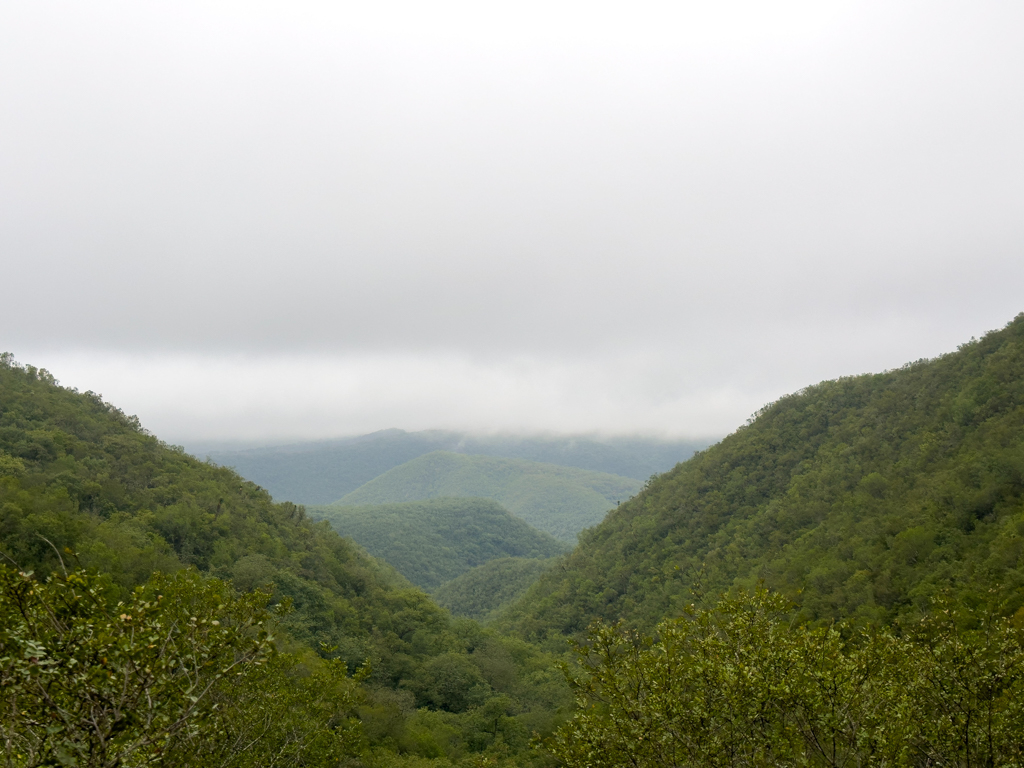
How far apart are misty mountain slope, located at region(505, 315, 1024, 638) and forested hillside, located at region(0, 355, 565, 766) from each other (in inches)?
578

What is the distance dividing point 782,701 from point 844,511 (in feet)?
219

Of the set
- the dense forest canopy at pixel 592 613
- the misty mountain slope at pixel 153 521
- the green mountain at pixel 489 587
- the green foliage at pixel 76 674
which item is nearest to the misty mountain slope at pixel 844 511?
the dense forest canopy at pixel 592 613

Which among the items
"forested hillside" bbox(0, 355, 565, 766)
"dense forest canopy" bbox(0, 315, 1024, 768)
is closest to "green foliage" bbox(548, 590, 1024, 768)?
"dense forest canopy" bbox(0, 315, 1024, 768)

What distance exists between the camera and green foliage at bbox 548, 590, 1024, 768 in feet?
33.5

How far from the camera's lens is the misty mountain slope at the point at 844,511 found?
143ft

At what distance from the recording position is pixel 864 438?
78312mm

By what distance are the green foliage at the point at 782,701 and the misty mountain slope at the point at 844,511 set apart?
13.1ft

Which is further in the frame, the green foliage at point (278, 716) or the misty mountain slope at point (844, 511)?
the misty mountain slope at point (844, 511)

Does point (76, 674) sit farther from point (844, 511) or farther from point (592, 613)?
point (592, 613)

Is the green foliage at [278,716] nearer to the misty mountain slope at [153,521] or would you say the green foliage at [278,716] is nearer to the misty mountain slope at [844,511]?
the misty mountain slope at [844,511]

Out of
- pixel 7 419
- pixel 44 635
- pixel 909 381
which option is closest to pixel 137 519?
pixel 7 419

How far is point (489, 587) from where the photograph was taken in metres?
152

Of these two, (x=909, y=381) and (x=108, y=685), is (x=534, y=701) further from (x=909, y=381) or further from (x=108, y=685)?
(x=909, y=381)

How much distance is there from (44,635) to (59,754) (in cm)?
200
